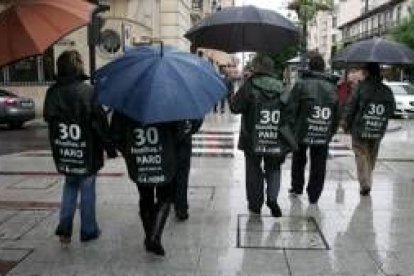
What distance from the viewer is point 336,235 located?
7398 millimetres

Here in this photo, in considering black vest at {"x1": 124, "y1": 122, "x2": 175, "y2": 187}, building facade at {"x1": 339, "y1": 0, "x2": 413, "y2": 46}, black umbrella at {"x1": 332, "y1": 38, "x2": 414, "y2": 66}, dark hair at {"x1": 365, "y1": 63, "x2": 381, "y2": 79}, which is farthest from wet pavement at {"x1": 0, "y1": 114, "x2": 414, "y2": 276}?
building facade at {"x1": 339, "y1": 0, "x2": 413, "y2": 46}

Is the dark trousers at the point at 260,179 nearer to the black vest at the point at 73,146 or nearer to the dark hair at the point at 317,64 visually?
the dark hair at the point at 317,64

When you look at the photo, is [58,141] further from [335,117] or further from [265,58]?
[335,117]

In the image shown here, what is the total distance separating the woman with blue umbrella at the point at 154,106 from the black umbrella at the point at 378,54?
3.39 metres

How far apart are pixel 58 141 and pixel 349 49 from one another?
4.40 m

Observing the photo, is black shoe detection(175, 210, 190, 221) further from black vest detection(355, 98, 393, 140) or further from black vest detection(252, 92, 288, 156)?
black vest detection(355, 98, 393, 140)

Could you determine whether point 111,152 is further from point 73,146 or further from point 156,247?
point 156,247

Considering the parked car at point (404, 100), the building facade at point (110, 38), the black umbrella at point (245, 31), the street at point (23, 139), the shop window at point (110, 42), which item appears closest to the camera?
the black umbrella at point (245, 31)

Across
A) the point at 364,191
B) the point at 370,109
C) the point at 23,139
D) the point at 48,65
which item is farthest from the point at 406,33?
the point at 364,191

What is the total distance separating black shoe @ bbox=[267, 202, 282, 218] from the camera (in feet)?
26.6

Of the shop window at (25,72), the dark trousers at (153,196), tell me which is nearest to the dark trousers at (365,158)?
the dark trousers at (153,196)

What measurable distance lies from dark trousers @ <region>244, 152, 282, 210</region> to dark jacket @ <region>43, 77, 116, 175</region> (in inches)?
74.8

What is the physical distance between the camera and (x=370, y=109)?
954 cm

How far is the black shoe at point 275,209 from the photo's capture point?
810 cm
